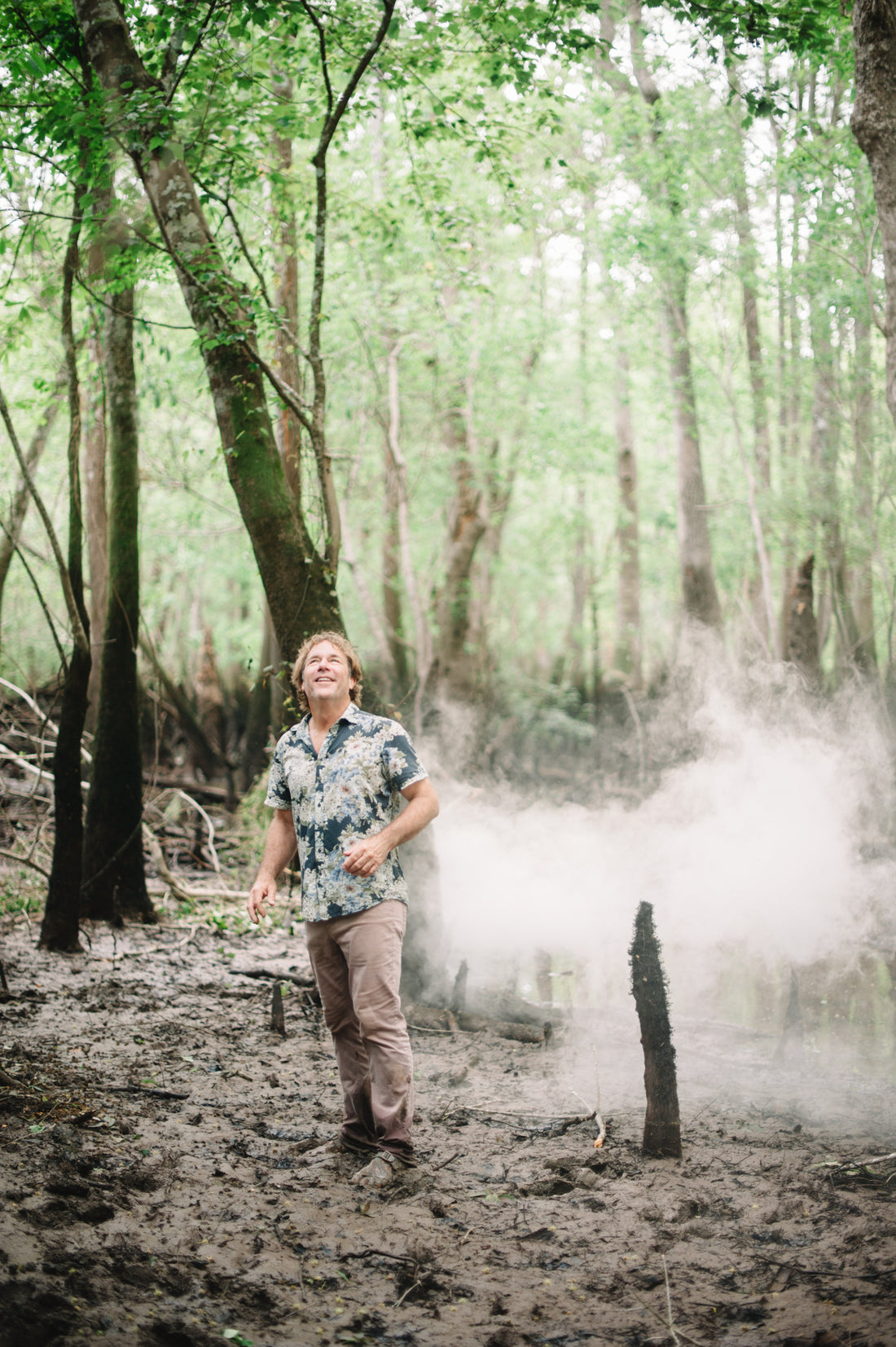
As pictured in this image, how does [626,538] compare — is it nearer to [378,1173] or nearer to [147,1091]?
[147,1091]

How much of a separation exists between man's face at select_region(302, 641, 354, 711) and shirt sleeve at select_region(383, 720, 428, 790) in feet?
0.91

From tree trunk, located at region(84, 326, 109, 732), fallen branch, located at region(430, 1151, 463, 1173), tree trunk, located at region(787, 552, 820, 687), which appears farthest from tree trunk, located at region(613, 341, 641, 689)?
fallen branch, located at region(430, 1151, 463, 1173)

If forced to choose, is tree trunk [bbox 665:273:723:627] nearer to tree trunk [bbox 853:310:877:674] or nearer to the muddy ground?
tree trunk [bbox 853:310:877:674]

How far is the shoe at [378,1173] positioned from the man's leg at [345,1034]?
195mm

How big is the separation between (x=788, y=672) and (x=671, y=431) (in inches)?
587

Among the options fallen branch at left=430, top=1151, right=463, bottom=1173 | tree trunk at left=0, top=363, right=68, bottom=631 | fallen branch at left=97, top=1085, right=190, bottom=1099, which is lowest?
fallen branch at left=430, top=1151, right=463, bottom=1173

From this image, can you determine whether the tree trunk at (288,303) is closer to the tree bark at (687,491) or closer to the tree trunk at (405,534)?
the tree trunk at (405,534)

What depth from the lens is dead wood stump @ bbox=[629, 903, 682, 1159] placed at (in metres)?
4.01

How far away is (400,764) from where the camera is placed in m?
3.75

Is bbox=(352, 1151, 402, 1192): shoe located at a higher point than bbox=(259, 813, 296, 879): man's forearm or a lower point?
lower

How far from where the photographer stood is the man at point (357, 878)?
12.0ft

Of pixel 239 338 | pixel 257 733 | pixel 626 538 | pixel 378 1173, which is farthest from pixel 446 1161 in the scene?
pixel 626 538

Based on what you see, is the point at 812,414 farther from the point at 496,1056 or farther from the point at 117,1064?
the point at 117,1064

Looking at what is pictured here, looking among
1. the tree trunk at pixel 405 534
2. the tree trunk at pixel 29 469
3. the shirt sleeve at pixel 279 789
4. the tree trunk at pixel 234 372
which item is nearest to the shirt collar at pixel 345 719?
the shirt sleeve at pixel 279 789
